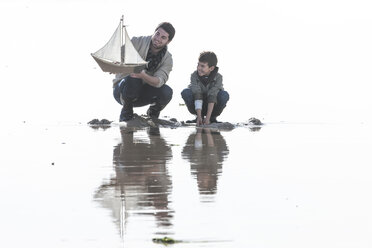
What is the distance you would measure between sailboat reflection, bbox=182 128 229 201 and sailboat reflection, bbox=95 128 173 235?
26 cm

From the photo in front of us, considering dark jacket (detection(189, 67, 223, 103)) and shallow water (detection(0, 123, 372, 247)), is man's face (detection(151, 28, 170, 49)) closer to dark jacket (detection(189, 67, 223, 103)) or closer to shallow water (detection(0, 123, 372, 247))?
dark jacket (detection(189, 67, 223, 103))

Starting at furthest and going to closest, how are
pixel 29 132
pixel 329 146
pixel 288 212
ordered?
pixel 29 132
pixel 329 146
pixel 288 212

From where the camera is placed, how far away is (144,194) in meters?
6.22

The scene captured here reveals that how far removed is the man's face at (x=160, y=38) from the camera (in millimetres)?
12125

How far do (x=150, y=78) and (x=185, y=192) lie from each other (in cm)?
→ 586

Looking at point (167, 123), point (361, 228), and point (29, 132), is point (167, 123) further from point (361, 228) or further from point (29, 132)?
point (361, 228)

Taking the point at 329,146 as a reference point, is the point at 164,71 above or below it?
above

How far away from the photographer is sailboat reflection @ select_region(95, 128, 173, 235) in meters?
5.54

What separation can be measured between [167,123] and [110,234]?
8.26 metres

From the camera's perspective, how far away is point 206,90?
13.0m

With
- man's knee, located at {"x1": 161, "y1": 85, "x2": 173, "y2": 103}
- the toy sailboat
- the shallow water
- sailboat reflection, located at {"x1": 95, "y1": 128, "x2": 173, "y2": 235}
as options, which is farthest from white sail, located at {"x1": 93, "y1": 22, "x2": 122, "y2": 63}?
sailboat reflection, located at {"x1": 95, "y1": 128, "x2": 173, "y2": 235}

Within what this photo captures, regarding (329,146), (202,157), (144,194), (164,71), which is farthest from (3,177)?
(164,71)

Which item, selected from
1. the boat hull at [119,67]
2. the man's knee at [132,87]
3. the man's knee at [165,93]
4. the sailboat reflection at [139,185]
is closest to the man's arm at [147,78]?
the boat hull at [119,67]

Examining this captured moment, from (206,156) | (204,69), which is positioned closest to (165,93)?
(204,69)
